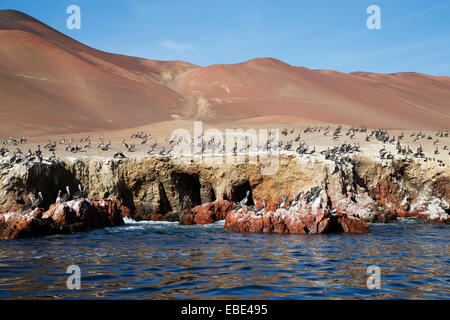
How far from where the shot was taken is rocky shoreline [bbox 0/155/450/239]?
22.4 meters

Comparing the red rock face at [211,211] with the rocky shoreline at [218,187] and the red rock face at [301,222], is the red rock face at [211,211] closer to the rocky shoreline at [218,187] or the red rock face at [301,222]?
the rocky shoreline at [218,187]

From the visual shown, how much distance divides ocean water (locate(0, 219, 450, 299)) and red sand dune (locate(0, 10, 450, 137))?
3891 cm

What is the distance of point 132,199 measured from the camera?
1041 inches

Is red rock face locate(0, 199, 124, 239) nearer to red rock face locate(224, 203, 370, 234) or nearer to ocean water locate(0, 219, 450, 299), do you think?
ocean water locate(0, 219, 450, 299)

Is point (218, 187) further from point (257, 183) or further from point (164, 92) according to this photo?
point (164, 92)

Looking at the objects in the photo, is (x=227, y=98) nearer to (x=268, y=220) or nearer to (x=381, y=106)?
(x=381, y=106)

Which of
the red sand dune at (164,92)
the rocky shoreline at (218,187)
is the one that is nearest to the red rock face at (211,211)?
the rocky shoreline at (218,187)

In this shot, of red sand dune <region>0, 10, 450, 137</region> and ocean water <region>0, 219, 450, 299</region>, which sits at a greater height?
red sand dune <region>0, 10, 450, 137</region>

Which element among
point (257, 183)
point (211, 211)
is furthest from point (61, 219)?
point (257, 183)

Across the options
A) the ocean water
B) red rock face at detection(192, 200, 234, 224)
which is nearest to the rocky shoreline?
red rock face at detection(192, 200, 234, 224)

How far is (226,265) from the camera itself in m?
12.3

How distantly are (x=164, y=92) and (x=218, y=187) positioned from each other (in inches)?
2892

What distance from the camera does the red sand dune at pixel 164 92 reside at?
68062 millimetres

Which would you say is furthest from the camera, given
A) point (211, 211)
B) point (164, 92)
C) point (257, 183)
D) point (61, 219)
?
point (164, 92)
